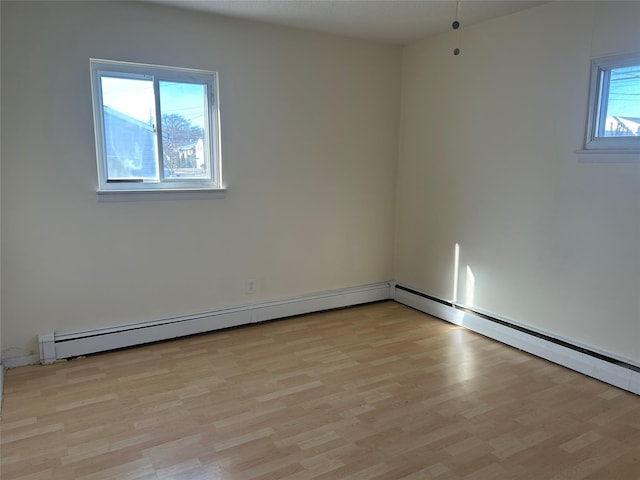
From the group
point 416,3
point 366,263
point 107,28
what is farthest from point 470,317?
point 107,28

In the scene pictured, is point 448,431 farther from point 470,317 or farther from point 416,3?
point 416,3

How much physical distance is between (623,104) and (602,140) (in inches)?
9.0

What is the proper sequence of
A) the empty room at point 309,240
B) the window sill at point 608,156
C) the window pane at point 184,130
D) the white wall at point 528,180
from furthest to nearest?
the window pane at point 184,130, the white wall at point 528,180, the window sill at point 608,156, the empty room at point 309,240

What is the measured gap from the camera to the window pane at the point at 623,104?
8.75 ft

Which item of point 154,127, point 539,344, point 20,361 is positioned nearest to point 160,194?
point 154,127

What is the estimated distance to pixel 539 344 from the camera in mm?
3205

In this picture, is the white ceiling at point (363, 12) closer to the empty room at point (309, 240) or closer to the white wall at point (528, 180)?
the empty room at point (309, 240)

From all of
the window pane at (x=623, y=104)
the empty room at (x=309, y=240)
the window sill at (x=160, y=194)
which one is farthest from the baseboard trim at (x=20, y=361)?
the window pane at (x=623, y=104)

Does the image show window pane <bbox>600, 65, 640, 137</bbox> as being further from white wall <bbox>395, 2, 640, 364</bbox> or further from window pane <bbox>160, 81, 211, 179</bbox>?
window pane <bbox>160, 81, 211, 179</bbox>


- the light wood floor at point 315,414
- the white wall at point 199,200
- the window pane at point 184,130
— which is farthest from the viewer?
the window pane at point 184,130

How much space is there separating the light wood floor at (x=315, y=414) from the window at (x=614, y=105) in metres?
1.51

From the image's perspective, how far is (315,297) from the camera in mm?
4109

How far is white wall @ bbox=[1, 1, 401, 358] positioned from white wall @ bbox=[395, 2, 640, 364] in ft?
1.67

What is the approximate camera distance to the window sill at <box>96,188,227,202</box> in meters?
3.12
